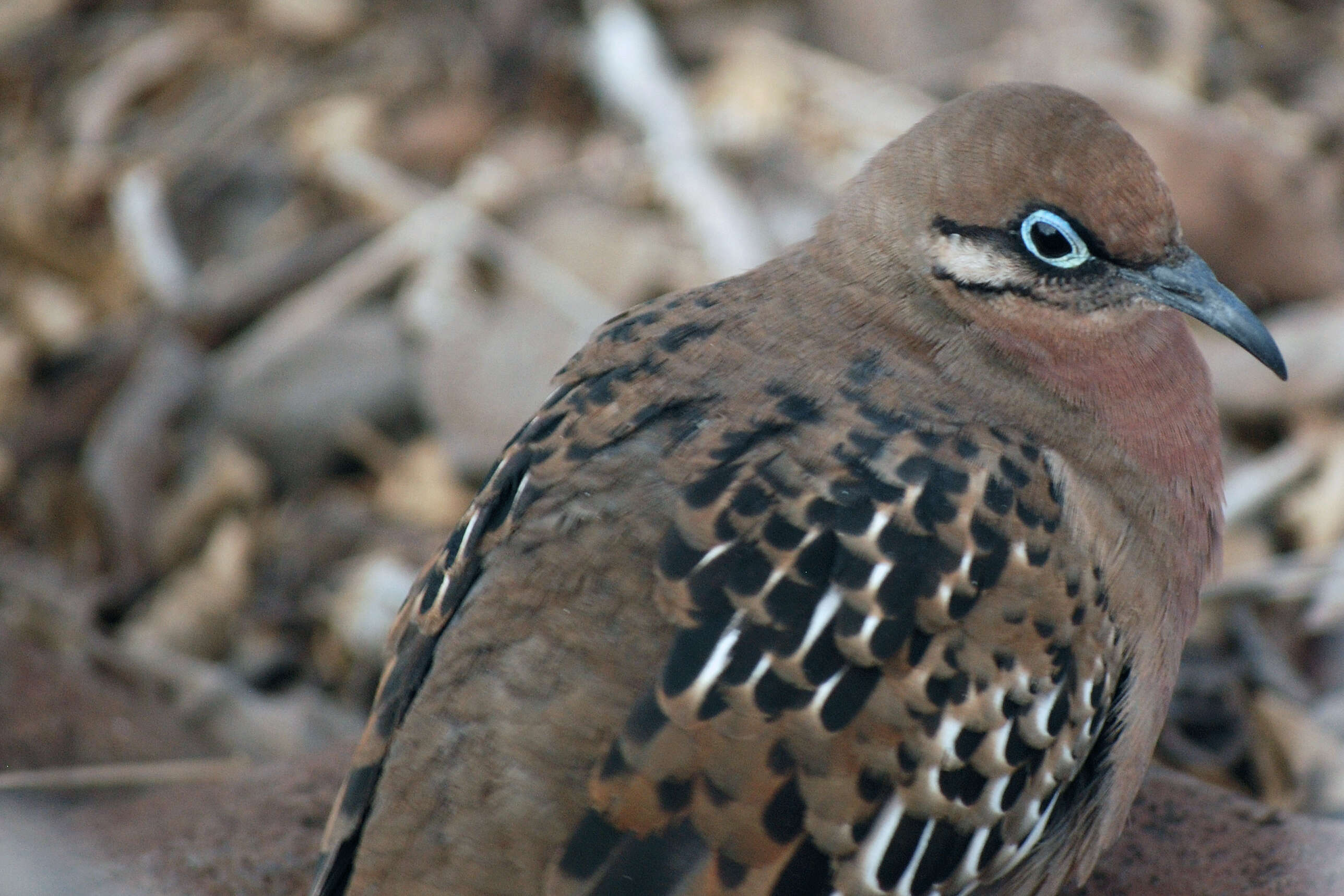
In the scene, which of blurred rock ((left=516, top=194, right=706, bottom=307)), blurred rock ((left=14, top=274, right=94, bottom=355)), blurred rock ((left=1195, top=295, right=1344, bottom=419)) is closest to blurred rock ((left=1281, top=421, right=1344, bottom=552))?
blurred rock ((left=1195, top=295, right=1344, bottom=419))

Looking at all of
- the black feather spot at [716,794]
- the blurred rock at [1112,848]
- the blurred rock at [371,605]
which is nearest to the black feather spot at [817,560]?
the black feather spot at [716,794]

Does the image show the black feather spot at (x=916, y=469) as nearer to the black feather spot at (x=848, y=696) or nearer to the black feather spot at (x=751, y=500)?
the black feather spot at (x=751, y=500)

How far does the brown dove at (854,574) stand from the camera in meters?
2.76

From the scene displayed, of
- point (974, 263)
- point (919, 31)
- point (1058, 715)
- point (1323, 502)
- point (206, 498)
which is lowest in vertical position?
point (206, 498)

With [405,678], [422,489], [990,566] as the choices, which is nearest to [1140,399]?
[990,566]

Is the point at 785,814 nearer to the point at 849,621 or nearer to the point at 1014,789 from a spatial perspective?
the point at 849,621

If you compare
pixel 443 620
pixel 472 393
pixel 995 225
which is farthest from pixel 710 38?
pixel 443 620

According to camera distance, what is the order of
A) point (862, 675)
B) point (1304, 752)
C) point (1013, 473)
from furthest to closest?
point (1304, 752) < point (1013, 473) < point (862, 675)

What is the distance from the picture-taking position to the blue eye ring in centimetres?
322

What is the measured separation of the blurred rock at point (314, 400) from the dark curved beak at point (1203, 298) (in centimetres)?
350

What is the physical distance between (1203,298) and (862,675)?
1234mm

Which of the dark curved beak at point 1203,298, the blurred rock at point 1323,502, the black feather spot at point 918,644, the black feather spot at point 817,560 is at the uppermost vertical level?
the dark curved beak at point 1203,298

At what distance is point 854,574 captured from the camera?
2850mm

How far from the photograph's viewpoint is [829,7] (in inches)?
289
